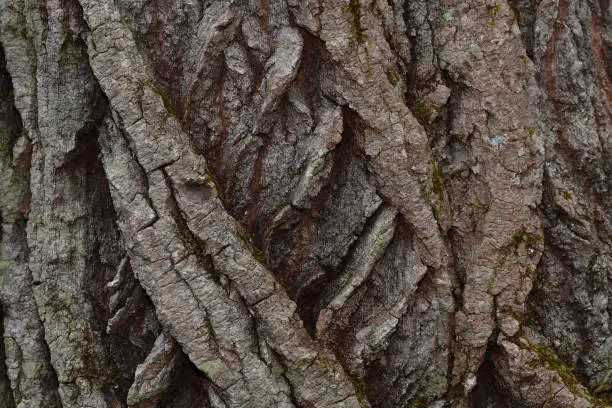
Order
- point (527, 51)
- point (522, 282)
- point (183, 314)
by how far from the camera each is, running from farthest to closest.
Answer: point (527, 51), point (522, 282), point (183, 314)

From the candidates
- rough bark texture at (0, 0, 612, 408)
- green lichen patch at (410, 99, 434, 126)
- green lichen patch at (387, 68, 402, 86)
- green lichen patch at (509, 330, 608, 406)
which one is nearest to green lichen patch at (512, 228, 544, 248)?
rough bark texture at (0, 0, 612, 408)

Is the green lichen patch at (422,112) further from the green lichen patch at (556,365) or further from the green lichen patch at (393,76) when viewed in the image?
the green lichen patch at (556,365)

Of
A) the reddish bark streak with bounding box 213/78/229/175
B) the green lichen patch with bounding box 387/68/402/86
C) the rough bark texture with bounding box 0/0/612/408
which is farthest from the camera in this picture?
the reddish bark streak with bounding box 213/78/229/175

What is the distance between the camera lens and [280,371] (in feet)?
7.86

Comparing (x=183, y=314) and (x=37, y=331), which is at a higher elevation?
(x=37, y=331)

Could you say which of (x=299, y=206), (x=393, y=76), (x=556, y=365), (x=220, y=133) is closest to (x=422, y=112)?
(x=393, y=76)

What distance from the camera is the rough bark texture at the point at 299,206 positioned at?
242cm

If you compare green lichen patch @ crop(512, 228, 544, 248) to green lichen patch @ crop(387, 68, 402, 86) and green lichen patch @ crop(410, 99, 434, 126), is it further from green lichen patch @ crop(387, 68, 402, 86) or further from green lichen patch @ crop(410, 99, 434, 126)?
green lichen patch @ crop(387, 68, 402, 86)

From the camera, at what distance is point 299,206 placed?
2578 millimetres

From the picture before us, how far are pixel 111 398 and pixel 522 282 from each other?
200 centimetres

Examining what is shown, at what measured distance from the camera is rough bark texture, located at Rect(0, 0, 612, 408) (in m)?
2.42

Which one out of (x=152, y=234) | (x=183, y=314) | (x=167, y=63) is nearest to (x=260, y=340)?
(x=183, y=314)

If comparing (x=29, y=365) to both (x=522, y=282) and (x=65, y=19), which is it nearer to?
(x=65, y=19)

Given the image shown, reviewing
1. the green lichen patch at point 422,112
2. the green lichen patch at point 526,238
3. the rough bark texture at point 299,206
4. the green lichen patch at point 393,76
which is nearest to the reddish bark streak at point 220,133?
the rough bark texture at point 299,206
